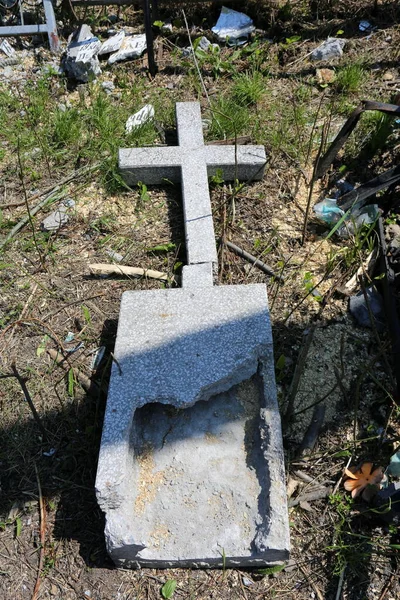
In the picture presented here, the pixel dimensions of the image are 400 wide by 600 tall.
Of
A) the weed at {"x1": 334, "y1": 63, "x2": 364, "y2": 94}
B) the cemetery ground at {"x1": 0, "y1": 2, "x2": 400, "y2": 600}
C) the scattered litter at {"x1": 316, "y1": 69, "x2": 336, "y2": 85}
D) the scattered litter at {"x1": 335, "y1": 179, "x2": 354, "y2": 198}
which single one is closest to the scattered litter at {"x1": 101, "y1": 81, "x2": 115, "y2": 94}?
the cemetery ground at {"x1": 0, "y1": 2, "x2": 400, "y2": 600}

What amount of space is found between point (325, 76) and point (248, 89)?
682mm

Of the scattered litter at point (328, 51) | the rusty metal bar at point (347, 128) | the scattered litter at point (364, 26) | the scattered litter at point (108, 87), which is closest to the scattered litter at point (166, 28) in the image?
the scattered litter at point (108, 87)

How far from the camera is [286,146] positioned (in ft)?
13.0

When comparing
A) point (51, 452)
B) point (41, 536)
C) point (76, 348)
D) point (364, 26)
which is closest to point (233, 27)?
point (364, 26)

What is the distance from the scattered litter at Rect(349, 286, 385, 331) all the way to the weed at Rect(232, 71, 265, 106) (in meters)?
1.77

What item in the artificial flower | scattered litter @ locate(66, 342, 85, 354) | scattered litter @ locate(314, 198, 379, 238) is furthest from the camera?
scattered litter @ locate(314, 198, 379, 238)

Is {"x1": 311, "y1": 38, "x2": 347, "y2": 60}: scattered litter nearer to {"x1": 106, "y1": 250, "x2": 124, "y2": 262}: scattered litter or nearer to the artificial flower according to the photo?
{"x1": 106, "y1": 250, "x2": 124, "y2": 262}: scattered litter

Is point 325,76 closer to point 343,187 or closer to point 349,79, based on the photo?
point 349,79

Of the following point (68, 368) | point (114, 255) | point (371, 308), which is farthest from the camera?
point (114, 255)

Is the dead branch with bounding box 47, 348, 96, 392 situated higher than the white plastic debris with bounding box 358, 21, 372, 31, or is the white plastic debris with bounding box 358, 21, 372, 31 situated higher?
the white plastic debris with bounding box 358, 21, 372, 31

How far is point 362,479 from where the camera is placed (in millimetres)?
2619

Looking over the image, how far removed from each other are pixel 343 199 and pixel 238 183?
2.30ft

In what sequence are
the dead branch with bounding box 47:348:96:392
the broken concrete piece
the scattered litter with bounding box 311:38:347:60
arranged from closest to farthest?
the dead branch with bounding box 47:348:96:392 < the broken concrete piece < the scattered litter with bounding box 311:38:347:60

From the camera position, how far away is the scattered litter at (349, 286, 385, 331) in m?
3.14
